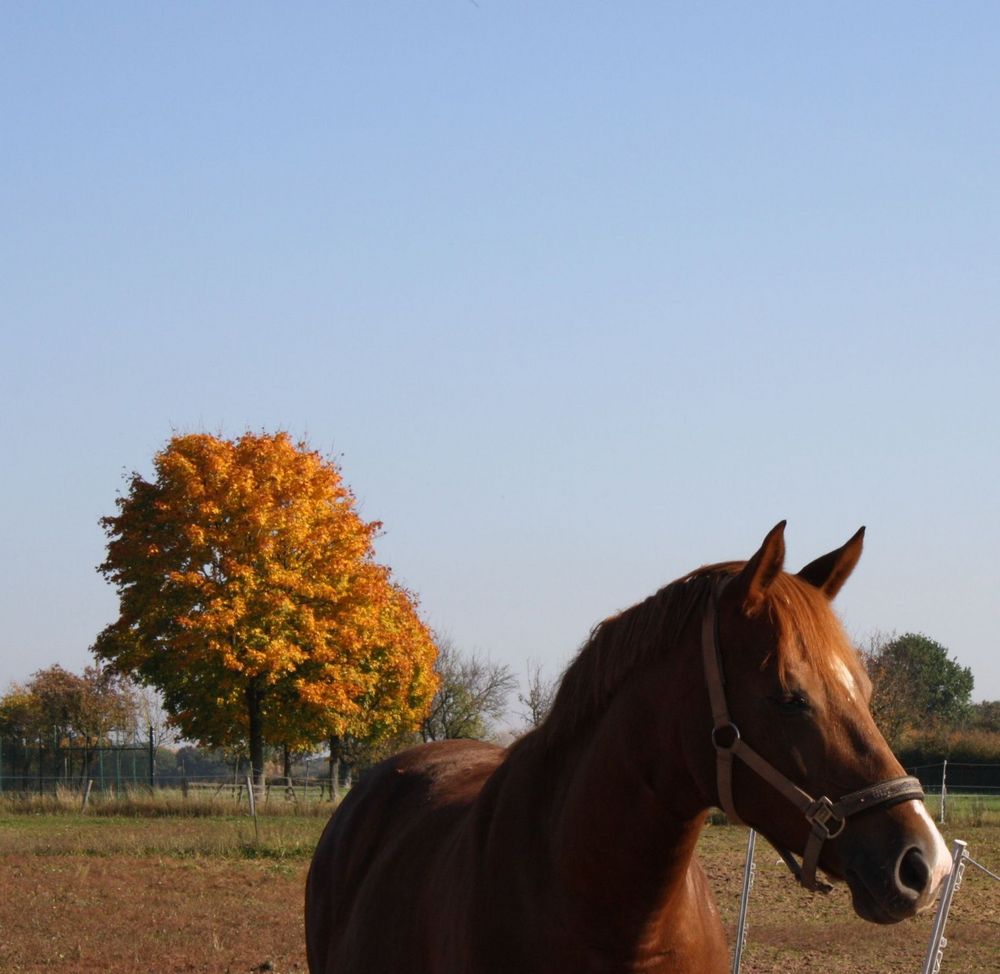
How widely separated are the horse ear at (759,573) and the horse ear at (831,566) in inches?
8.3

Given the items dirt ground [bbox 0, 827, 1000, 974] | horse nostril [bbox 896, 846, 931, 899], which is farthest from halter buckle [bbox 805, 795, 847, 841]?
dirt ground [bbox 0, 827, 1000, 974]

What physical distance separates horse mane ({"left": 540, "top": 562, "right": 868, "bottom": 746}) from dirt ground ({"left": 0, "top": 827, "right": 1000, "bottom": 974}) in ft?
25.4

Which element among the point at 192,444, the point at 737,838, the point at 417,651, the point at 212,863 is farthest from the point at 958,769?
the point at 212,863

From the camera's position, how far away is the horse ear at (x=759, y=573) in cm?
278

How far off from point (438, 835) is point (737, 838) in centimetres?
1854

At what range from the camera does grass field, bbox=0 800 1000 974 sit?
10781mm

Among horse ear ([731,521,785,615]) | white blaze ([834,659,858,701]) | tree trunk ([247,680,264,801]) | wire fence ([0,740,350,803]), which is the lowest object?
wire fence ([0,740,350,803])

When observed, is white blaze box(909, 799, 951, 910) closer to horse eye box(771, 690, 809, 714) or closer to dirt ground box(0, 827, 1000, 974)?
horse eye box(771, 690, 809, 714)

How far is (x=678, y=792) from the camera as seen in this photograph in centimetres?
295

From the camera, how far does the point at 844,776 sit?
2.60m

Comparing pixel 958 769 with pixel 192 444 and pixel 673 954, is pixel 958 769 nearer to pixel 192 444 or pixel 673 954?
pixel 192 444

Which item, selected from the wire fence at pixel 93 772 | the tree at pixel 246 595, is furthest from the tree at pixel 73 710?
the tree at pixel 246 595

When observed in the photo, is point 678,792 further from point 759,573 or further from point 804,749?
point 759,573

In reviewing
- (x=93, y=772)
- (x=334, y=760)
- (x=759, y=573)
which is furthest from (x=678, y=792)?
(x=93, y=772)
